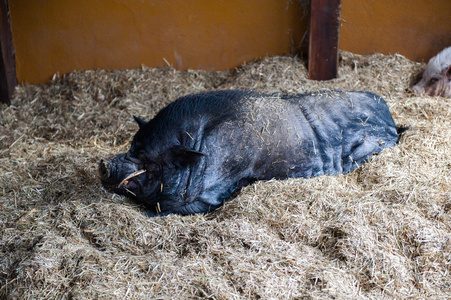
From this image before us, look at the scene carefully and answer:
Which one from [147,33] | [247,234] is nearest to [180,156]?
[247,234]

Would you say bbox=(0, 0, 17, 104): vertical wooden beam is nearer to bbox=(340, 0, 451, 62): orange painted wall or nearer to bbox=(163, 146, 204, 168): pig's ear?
bbox=(163, 146, 204, 168): pig's ear

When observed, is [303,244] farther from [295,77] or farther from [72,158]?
[295,77]

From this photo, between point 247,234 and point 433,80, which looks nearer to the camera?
point 247,234

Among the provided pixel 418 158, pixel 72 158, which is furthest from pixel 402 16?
pixel 72 158

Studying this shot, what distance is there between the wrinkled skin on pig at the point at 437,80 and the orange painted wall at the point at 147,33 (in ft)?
6.15

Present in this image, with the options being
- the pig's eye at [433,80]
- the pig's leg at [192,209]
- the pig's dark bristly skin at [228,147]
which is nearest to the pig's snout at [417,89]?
the pig's eye at [433,80]

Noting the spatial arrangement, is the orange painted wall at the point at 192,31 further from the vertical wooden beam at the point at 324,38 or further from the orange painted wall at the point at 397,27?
the vertical wooden beam at the point at 324,38

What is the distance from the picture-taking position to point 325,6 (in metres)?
6.76

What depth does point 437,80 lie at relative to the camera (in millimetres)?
6820

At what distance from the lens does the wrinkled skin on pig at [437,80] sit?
681cm

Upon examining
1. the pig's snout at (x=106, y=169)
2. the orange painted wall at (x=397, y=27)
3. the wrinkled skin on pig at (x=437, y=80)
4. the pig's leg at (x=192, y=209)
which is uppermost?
the orange painted wall at (x=397, y=27)

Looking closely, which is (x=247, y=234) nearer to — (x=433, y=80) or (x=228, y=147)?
(x=228, y=147)

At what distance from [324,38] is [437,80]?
1676mm

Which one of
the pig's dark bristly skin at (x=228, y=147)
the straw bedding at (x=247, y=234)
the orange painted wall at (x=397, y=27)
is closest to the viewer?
the straw bedding at (x=247, y=234)
